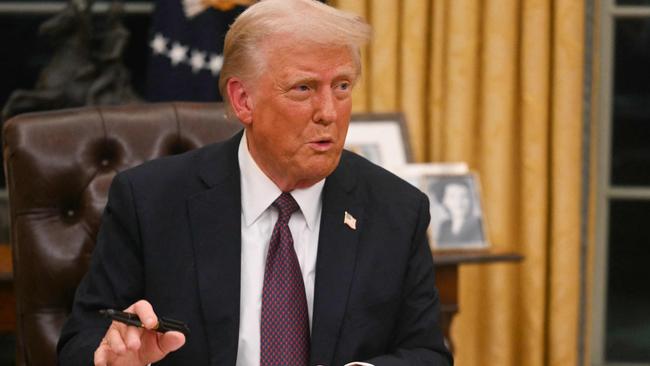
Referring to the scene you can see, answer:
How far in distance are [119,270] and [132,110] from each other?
61 centimetres

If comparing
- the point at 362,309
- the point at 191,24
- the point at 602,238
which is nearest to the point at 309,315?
the point at 362,309

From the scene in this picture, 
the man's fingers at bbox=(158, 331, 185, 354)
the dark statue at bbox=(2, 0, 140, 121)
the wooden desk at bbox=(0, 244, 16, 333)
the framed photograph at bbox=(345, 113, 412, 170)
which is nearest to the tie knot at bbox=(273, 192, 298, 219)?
the man's fingers at bbox=(158, 331, 185, 354)

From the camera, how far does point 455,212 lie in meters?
3.64

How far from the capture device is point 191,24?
3.82 meters

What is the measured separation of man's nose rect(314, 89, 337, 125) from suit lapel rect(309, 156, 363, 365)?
224 millimetres

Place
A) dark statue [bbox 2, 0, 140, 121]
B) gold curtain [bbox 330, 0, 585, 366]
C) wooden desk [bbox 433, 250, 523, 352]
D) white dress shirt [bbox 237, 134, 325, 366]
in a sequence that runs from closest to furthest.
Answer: white dress shirt [bbox 237, 134, 325, 366]
wooden desk [bbox 433, 250, 523, 352]
dark statue [bbox 2, 0, 140, 121]
gold curtain [bbox 330, 0, 585, 366]

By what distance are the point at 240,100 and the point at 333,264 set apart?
397 mm

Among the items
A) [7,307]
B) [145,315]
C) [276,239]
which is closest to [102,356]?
[145,315]

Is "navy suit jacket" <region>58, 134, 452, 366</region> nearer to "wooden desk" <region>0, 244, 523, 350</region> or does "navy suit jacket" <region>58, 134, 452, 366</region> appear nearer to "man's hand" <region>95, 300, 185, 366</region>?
"man's hand" <region>95, 300, 185, 366</region>

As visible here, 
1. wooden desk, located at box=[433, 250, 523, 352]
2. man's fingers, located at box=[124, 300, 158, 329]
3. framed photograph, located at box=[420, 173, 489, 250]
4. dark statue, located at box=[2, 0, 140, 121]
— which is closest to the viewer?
man's fingers, located at box=[124, 300, 158, 329]

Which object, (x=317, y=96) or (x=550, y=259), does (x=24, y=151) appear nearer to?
Answer: (x=317, y=96)

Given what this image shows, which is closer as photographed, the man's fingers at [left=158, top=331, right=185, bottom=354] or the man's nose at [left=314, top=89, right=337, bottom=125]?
the man's fingers at [left=158, top=331, right=185, bottom=354]

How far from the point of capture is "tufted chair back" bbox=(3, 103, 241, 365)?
2641 millimetres

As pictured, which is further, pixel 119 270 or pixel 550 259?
pixel 550 259
